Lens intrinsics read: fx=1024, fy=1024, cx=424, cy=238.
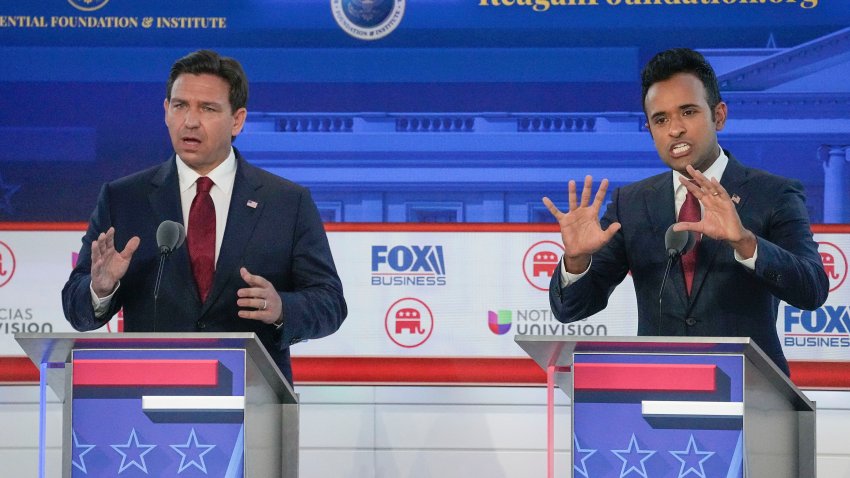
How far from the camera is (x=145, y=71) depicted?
4461mm

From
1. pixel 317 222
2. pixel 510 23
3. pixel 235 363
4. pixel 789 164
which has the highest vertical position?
pixel 510 23

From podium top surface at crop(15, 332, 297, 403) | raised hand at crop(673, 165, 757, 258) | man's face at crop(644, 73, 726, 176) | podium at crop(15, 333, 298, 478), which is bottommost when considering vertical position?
podium at crop(15, 333, 298, 478)

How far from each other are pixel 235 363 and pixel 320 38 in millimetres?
2515

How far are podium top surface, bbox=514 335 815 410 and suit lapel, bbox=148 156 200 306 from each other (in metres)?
1.17

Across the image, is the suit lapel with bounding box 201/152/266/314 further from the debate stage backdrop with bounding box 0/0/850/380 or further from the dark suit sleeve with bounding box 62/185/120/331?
the debate stage backdrop with bounding box 0/0/850/380

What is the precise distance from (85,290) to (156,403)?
2.43 ft

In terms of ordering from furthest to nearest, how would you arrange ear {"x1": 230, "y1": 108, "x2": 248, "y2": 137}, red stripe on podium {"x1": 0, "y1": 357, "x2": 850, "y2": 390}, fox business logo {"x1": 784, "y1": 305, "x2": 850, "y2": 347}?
red stripe on podium {"x1": 0, "y1": 357, "x2": 850, "y2": 390}
fox business logo {"x1": 784, "y1": 305, "x2": 850, "y2": 347}
ear {"x1": 230, "y1": 108, "x2": 248, "y2": 137}

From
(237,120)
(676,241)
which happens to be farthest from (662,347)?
(237,120)

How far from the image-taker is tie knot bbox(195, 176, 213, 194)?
3.08 m

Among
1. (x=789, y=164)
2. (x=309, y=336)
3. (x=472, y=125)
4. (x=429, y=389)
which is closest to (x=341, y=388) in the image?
(x=429, y=389)

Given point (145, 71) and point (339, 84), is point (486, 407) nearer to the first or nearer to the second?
point (339, 84)

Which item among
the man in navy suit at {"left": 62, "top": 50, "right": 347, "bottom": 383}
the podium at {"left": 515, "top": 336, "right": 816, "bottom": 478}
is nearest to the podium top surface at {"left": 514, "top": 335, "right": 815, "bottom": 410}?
the podium at {"left": 515, "top": 336, "right": 816, "bottom": 478}

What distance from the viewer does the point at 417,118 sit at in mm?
4426

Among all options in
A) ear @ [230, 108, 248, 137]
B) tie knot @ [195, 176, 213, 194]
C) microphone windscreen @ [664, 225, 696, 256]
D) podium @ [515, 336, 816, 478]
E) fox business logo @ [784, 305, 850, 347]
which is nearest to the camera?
podium @ [515, 336, 816, 478]
